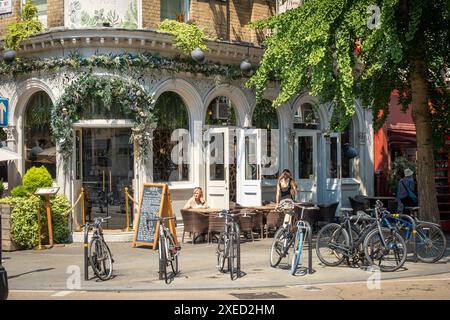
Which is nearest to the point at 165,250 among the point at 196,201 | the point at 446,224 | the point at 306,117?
the point at 196,201

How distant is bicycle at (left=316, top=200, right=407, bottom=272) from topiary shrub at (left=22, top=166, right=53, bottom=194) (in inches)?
281

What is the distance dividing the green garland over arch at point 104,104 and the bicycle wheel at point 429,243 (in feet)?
23.6

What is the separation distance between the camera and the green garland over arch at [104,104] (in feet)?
55.4

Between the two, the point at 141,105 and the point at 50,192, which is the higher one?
the point at 141,105

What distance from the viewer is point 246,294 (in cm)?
1012

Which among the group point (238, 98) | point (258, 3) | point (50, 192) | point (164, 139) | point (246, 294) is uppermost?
point (258, 3)

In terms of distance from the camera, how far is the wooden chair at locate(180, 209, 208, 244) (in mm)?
16312

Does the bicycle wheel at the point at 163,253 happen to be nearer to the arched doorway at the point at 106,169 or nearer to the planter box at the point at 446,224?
the arched doorway at the point at 106,169

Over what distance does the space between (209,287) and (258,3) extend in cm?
1174

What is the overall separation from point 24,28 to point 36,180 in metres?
4.09

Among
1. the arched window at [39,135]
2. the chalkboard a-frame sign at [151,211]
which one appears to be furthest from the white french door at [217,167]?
the arched window at [39,135]

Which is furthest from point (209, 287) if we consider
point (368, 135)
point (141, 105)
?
point (368, 135)

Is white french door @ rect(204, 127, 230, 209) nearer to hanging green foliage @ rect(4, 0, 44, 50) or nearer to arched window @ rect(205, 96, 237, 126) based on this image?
arched window @ rect(205, 96, 237, 126)
